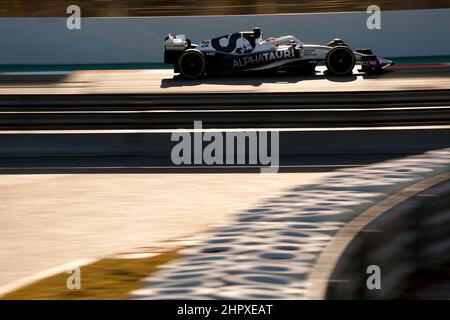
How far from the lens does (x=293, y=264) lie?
15.5ft

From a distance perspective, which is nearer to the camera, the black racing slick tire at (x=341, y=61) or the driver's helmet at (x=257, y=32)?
the driver's helmet at (x=257, y=32)

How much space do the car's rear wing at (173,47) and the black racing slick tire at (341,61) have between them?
3.47 meters

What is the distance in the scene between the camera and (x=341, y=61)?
70.9 ft

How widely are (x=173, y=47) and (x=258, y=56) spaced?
207 centimetres

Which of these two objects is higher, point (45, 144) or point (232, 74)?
point (232, 74)

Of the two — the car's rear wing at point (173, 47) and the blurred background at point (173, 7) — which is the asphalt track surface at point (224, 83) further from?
the blurred background at point (173, 7)

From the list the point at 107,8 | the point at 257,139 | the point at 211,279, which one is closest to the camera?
the point at 211,279

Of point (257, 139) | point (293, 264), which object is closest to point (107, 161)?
point (257, 139)

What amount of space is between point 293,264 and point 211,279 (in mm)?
462

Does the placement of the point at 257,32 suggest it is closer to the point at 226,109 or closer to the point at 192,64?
the point at 192,64

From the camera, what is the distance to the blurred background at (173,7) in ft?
100

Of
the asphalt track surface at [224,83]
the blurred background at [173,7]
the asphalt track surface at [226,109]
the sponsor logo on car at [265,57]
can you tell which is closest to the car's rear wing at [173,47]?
the asphalt track surface at [224,83]
